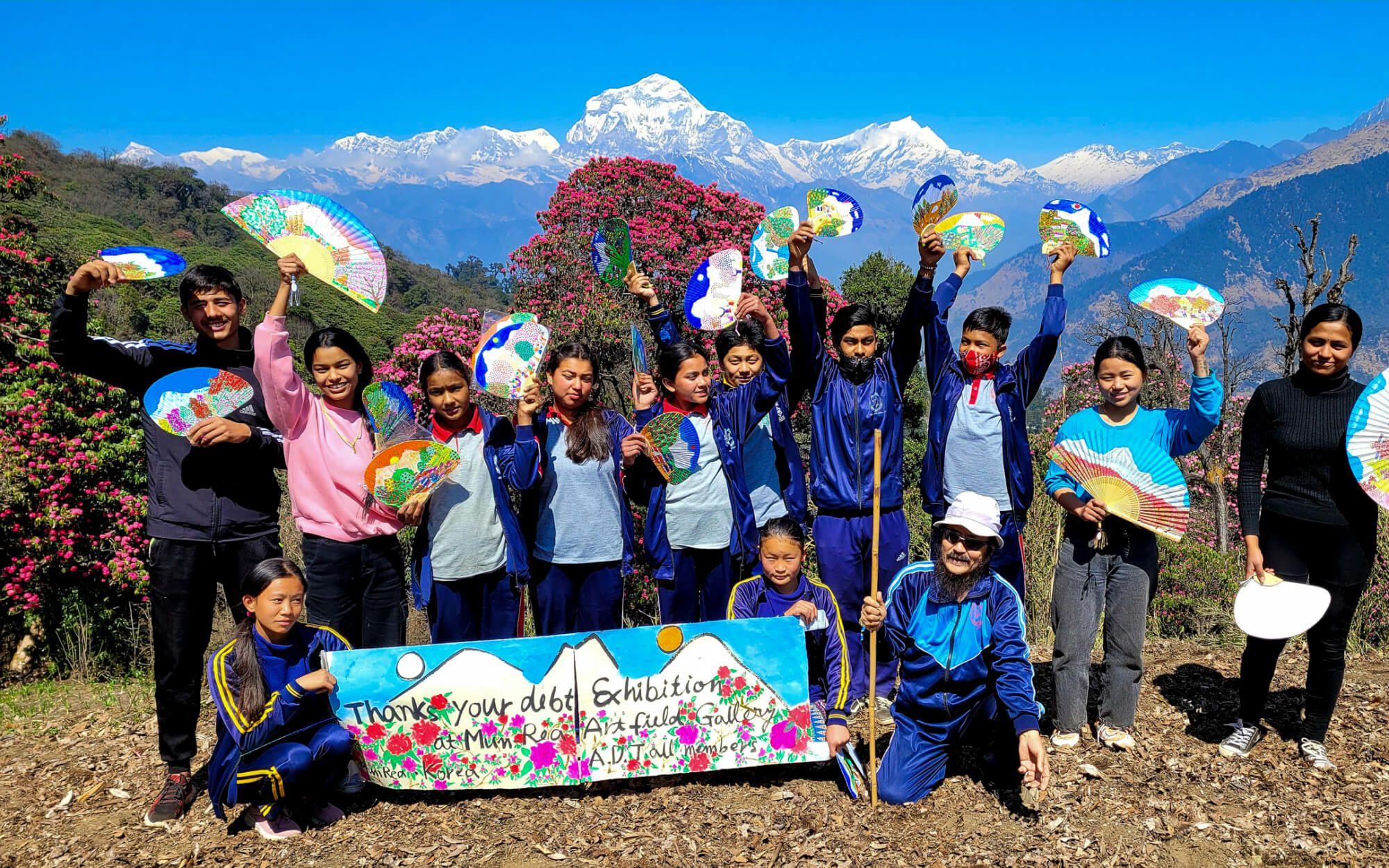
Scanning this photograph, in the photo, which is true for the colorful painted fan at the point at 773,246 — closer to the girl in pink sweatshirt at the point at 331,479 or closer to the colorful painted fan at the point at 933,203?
the colorful painted fan at the point at 933,203

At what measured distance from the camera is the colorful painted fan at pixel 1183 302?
13.3 ft

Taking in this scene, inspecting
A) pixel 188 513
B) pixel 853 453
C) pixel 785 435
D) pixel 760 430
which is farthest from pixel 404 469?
pixel 853 453

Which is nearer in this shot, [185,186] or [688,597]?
[688,597]

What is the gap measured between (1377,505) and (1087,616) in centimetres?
129

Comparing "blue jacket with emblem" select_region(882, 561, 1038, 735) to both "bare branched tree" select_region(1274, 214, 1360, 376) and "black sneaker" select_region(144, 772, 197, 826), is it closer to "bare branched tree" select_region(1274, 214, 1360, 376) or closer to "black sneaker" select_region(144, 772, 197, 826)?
"black sneaker" select_region(144, 772, 197, 826)

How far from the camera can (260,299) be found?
34688 mm

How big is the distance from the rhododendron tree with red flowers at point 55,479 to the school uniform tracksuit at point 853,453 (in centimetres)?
619

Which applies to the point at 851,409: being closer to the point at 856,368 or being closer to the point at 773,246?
the point at 856,368

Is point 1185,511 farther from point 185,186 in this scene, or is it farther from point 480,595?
point 185,186

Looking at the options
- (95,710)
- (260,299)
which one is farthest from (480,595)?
(260,299)

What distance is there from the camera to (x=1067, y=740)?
4121 mm

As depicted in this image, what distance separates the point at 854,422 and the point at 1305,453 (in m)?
1.97

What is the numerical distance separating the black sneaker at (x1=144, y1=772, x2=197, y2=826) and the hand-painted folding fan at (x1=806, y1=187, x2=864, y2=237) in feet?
13.0

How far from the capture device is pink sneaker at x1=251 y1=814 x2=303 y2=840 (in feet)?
11.7
